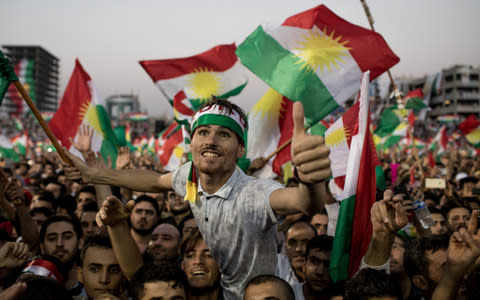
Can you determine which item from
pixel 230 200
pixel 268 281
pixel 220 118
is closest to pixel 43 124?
pixel 220 118

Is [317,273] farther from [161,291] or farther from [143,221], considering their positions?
[143,221]

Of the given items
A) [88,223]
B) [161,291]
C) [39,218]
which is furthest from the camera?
[39,218]

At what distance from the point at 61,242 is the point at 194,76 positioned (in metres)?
3.94

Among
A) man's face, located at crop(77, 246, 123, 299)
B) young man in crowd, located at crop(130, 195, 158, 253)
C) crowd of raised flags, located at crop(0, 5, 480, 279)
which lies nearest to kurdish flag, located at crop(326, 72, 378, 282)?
crowd of raised flags, located at crop(0, 5, 480, 279)

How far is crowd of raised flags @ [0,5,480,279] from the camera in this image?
9.74 feet

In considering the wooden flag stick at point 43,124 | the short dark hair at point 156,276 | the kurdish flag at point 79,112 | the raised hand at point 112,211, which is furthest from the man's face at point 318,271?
the kurdish flag at point 79,112

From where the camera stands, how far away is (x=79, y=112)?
22.5 feet

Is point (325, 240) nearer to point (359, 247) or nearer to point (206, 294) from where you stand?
point (359, 247)

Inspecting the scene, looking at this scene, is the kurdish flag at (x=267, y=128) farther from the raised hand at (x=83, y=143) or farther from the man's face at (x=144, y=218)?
the raised hand at (x=83, y=143)

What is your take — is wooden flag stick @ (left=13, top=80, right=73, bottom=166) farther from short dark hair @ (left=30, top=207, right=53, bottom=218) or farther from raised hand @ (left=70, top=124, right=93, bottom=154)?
short dark hair @ (left=30, top=207, right=53, bottom=218)

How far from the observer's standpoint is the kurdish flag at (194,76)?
7066 mm

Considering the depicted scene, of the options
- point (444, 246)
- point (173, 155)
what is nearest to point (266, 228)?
point (444, 246)

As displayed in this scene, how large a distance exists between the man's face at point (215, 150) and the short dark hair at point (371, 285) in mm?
1056

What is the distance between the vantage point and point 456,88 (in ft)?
259
